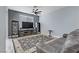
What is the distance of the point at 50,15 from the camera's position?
6.51 feet

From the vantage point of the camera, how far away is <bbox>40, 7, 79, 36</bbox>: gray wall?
1.92m

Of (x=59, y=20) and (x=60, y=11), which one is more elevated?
(x=60, y=11)

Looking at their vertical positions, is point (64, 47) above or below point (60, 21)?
below

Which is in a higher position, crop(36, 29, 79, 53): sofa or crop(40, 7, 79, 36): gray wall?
crop(40, 7, 79, 36): gray wall

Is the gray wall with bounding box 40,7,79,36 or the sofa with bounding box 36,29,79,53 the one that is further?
the gray wall with bounding box 40,7,79,36

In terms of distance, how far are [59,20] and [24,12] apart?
138 cm

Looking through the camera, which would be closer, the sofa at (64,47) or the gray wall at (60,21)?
the sofa at (64,47)

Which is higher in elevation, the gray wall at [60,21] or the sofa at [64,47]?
the gray wall at [60,21]

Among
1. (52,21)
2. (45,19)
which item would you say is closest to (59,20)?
(52,21)

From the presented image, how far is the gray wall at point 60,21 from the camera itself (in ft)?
6.30

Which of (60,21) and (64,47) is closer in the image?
(64,47)

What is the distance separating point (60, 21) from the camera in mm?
1949
